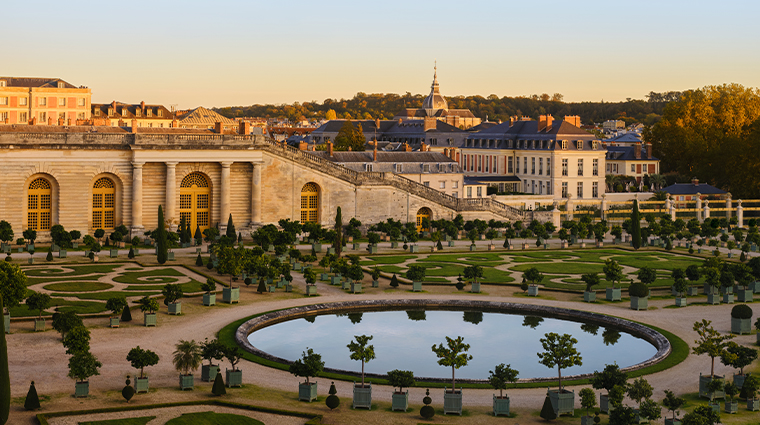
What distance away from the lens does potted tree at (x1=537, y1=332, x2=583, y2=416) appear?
33.3 meters

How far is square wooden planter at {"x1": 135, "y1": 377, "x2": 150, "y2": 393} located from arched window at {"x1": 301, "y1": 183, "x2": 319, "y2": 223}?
50930 mm

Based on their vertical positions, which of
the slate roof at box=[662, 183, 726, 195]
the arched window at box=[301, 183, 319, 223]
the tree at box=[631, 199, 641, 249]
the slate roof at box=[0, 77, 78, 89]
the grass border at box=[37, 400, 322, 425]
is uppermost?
the slate roof at box=[0, 77, 78, 89]

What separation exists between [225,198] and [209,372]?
46.6 m

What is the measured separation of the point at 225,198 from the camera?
82.2 m

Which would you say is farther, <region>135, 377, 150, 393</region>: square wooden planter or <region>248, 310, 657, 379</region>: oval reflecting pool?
<region>248, 310, 657, 379</region>: oval reflecting pool

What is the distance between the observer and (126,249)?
242ft

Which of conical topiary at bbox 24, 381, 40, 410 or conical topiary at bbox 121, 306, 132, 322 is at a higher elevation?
conical topiary at bbox 121, 306, 132, 322

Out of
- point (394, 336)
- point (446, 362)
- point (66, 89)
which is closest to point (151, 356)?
point (446, 362)

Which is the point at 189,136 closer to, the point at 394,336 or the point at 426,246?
the point at 426,246

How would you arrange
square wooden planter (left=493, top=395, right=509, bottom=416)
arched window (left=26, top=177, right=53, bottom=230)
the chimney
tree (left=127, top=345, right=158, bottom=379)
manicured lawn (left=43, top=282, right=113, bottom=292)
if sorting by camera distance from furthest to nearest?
1. the chimney
2. arched window (left=26, top=177, right=53, bottom=230)
3. manicured lawn (left=43, top=282, right=113, bottom=292)
4. tree (left=127, top=345, right=158, bottom=379)
5. square wooden planter (left=493, top=395, right=509, bottom=416)

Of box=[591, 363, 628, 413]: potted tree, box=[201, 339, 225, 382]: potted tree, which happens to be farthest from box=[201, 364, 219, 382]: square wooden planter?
box=[591, 363, 628, 413]: potted tree

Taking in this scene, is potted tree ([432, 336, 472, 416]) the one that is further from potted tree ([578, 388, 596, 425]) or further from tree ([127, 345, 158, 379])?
tree ([127, 345, 158, 379])

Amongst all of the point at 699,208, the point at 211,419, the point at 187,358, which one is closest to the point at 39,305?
the point at 187,358

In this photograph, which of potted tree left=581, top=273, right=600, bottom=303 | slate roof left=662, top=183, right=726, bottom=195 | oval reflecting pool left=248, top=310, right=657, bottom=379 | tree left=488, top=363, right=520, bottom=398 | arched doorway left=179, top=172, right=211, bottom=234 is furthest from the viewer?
slate roof left=662, top=183, right=726, bottom=195
